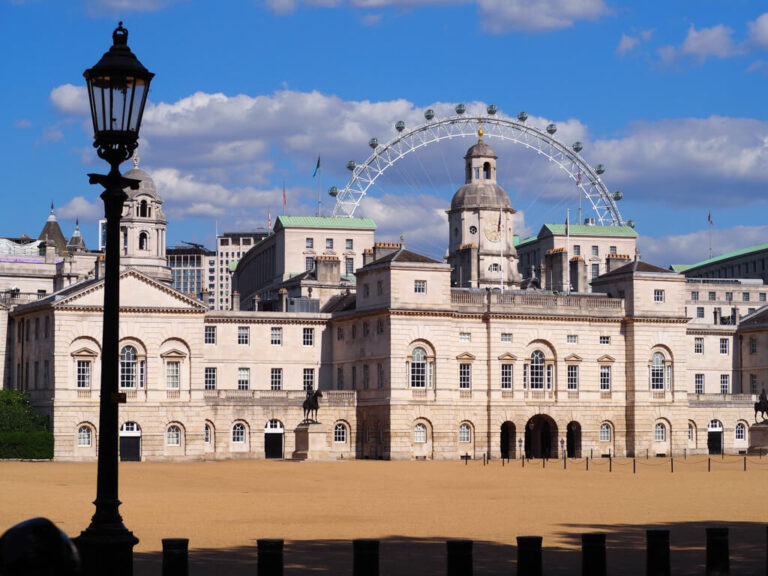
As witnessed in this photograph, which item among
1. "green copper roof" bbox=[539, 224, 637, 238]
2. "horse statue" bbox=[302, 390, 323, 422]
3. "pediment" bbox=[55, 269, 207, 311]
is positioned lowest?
"horse statue" bbox=[302, 390, 323, 422]

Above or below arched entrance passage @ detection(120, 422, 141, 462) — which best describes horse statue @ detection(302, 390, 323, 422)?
above

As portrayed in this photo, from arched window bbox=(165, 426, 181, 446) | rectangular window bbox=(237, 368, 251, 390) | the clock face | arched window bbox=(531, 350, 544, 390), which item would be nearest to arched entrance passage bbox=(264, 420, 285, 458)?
rectangular window bbox=(237, 368, 251, 390)

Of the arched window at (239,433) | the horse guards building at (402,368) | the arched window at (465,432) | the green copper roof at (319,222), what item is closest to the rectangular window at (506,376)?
the horse guards building at (402,368)

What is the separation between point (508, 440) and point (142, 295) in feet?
90.7

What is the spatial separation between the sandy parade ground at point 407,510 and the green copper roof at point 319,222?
235 feet

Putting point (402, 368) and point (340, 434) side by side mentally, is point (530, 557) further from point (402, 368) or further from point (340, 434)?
point (340, 434)

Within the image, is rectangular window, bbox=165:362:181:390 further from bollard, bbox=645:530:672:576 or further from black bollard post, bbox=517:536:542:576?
black bollard post, bbox=517:536:542:576

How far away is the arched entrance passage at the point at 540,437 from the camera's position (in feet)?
329

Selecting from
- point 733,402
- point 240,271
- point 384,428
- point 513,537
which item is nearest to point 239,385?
point 384,428

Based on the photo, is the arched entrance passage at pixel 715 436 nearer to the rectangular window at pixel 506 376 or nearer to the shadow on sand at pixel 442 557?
the rectangular window at pixel 506 376

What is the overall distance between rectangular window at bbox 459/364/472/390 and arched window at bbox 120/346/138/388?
22.2m

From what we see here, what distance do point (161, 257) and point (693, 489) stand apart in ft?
239

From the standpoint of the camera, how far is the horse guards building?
91.2m

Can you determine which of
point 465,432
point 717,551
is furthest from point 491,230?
point 717,551
